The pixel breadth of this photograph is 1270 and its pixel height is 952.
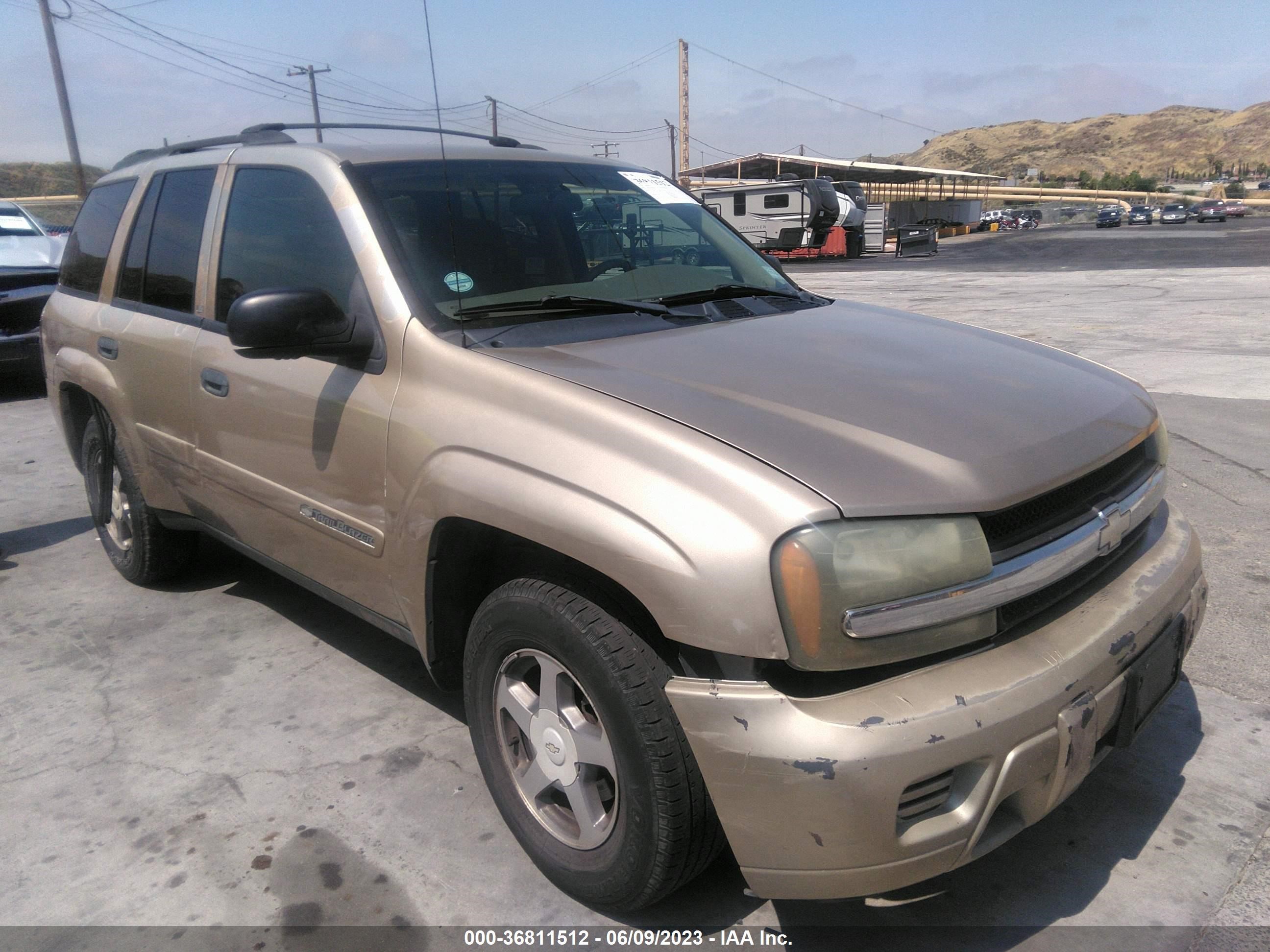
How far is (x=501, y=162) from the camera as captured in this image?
315 cm

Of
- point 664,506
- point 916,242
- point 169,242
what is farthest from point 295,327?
point 916,242

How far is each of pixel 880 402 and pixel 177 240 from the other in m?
2.74

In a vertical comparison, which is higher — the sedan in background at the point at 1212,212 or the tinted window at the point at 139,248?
the tinted window at the point at 139,248

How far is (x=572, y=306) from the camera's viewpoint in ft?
8.93

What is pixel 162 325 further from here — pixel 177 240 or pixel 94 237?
pixel 94 237

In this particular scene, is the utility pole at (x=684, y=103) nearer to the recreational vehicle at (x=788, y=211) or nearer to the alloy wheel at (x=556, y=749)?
the recreational vehicle at (x=788, y=211)

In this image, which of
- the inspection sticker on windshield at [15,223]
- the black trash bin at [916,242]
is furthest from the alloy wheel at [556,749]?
the black trash bin at [916,242]

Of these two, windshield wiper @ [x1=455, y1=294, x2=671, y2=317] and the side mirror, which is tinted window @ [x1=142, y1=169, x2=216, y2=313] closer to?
the side mirror

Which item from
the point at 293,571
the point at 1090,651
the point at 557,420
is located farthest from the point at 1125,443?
the point at 293,571

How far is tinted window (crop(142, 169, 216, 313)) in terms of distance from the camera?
338 centimetres

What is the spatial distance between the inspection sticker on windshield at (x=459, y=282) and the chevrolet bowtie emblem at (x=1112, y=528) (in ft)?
5.66

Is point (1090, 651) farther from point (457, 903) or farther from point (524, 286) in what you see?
point (524, 286)

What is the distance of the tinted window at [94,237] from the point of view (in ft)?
13.1

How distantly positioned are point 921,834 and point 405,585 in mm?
1434
